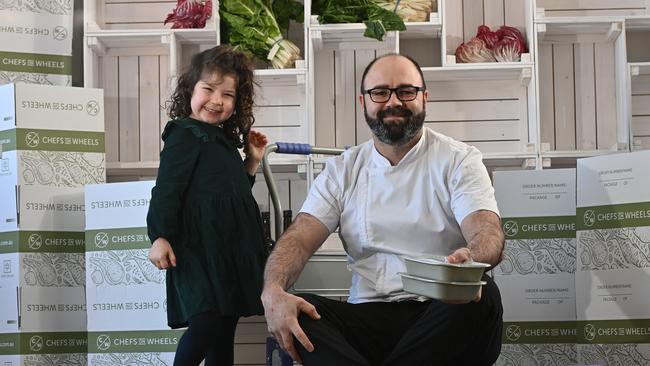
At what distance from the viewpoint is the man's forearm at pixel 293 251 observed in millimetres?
2180

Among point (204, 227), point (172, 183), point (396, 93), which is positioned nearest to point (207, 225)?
point (204, 227)

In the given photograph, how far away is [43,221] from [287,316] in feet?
5.07

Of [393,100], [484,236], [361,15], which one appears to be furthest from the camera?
[361,15]

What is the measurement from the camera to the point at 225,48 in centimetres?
288

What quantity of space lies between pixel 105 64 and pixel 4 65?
496mm

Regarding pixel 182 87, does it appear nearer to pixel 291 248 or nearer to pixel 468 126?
pixel 291 248

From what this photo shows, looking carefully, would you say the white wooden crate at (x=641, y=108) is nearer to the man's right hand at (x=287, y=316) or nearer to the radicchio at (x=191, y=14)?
the radicchio at (x=191, y=14)

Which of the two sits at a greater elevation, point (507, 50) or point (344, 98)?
point (507, 50)

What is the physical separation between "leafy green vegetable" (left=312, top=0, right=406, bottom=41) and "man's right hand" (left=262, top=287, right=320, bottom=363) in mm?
1917

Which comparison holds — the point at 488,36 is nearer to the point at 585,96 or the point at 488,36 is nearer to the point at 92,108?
the point at 585,96

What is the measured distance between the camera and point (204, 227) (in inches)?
105

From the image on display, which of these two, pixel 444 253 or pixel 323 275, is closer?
pixel 444 253

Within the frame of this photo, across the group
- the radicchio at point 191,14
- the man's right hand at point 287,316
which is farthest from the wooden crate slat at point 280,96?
the man's right hand at point 287,316

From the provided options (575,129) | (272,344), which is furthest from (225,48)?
(575,129)
